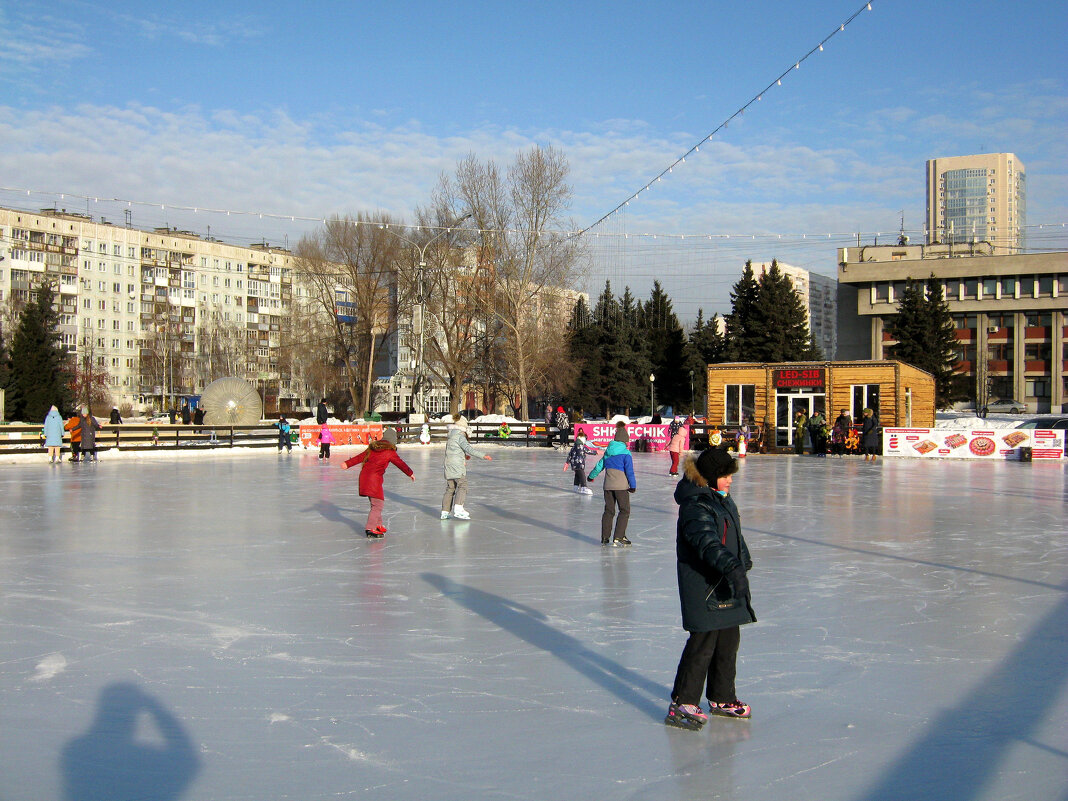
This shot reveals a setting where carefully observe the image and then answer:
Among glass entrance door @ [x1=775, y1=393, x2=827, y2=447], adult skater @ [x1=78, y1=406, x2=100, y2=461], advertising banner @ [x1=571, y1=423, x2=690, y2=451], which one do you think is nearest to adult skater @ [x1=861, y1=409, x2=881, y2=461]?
glass entrance door @ [x1=775, y1=393, x2=827, y2=447]

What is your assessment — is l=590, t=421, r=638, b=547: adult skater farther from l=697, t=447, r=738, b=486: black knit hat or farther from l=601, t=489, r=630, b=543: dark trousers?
l=697, t=447, r=738, b=486: black knit hat

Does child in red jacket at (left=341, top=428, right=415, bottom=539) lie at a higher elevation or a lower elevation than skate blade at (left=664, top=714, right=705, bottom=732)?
higher

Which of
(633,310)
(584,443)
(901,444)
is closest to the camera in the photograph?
(584,443)

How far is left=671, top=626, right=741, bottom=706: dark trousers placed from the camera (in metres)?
4.79

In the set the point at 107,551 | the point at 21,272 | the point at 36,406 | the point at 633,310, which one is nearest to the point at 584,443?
the point at 107,551

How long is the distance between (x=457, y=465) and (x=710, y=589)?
28.2ft

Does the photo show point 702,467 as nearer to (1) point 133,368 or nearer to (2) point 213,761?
(2) point 213,761

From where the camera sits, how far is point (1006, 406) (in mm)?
73375

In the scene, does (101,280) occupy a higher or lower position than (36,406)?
higher

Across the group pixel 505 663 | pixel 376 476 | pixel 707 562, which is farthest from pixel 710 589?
pixel 376 476

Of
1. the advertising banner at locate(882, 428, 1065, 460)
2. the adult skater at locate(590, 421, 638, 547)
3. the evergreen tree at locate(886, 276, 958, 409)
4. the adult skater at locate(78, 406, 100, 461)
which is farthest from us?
the evergreen tree at locate(886, 276, 958, 409)

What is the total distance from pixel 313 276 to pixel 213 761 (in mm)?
50543

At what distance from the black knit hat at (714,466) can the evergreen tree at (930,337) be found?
204 ft

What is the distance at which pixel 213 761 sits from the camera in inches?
173
